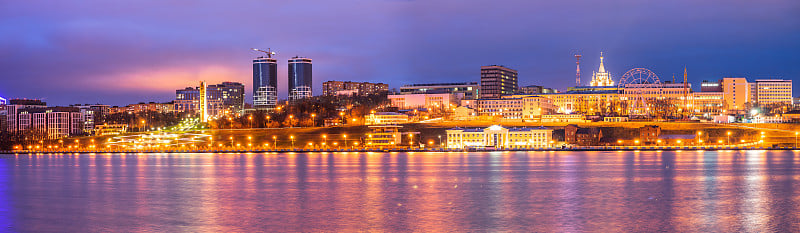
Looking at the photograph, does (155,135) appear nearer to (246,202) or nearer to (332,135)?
(332,135)

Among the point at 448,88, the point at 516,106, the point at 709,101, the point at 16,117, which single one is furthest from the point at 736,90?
the point at 16,117

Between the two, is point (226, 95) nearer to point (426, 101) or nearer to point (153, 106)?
point (153, 106)

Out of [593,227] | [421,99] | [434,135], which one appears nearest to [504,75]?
[421,99]

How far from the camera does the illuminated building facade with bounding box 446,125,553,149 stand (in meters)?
83.5

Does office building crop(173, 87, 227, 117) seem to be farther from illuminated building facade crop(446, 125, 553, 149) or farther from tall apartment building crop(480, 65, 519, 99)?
illuminated building facade crop(446, 125, 553, 149)

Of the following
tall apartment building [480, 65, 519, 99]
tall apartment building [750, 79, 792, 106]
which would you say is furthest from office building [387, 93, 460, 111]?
tall apartment building [750, 79, 792, 106]

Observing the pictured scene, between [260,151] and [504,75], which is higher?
[504,75]

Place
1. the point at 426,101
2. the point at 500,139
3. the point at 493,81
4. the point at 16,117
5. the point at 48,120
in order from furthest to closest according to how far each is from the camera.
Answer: the point at 493,81 → the point at 426,101 → the point at 16,117 → the point at 48,120 → the point at 500,139

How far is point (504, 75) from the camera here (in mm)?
166625

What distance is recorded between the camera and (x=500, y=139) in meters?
84.3

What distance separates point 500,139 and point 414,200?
56.5 m

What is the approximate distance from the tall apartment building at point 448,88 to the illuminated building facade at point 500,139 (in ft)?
225

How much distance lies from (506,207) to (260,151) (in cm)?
5856

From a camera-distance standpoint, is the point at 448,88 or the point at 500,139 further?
the point at 448,88
